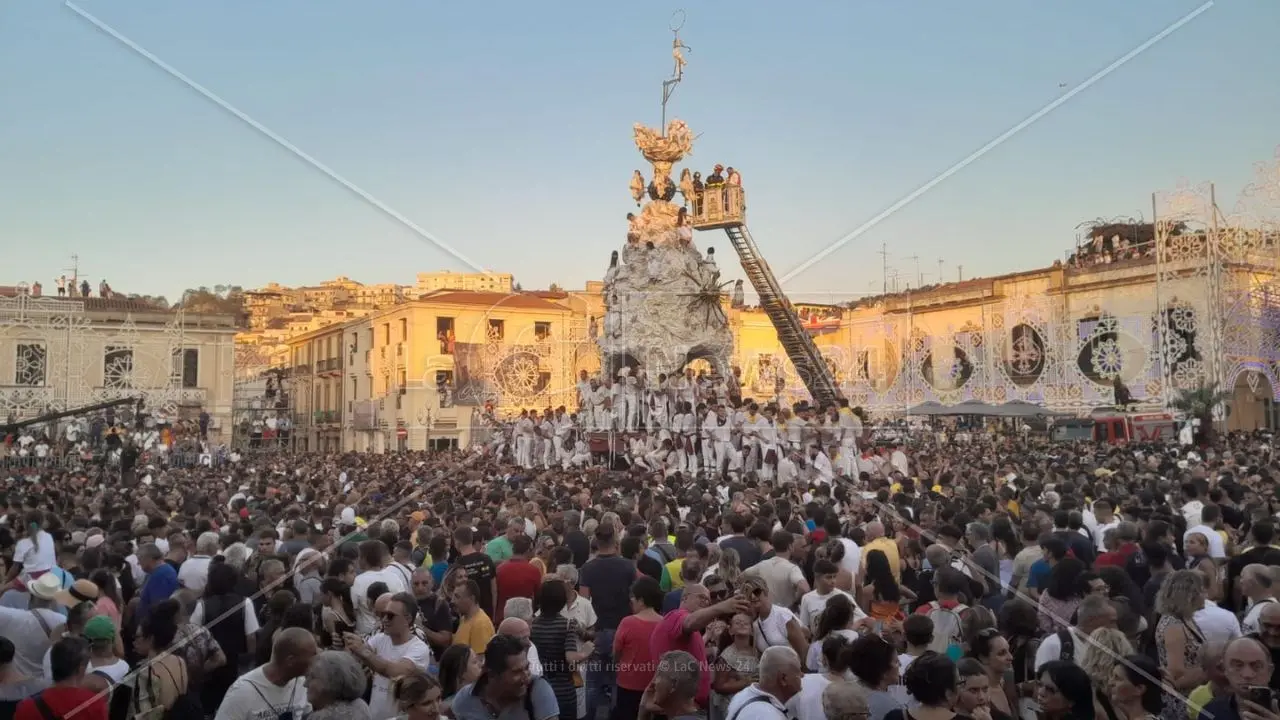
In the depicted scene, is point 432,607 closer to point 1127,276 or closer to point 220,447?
point 220,447

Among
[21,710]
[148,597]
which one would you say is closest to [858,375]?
[148,597]

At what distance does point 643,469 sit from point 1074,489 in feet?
47.3

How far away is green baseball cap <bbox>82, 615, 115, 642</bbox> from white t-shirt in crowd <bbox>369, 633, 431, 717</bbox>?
1.68 metres

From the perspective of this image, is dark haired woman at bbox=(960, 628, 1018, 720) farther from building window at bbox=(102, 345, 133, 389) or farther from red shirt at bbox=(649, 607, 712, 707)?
building window at bbox=(102, 345, 133, 389)

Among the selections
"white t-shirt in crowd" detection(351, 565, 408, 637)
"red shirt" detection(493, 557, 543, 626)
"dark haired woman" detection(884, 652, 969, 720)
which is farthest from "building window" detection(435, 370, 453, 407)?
"dark haired woman" detection(884, 652, 969, 720)

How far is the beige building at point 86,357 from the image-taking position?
3878 centimetres

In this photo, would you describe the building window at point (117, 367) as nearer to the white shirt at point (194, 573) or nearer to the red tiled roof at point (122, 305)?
the red tiled roof at point (122, 305)

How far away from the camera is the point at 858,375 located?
41.3 metres

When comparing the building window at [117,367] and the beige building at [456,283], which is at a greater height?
the beige building at [456,283]

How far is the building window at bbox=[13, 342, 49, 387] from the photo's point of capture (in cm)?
3956

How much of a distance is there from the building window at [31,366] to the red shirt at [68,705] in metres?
38.2

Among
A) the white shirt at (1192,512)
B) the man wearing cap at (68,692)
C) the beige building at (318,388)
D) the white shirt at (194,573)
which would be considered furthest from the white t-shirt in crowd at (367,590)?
the beige building at (318,388)

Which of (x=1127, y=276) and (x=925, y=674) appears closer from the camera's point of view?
(x=925, y=674)

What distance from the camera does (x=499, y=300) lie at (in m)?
53.4
